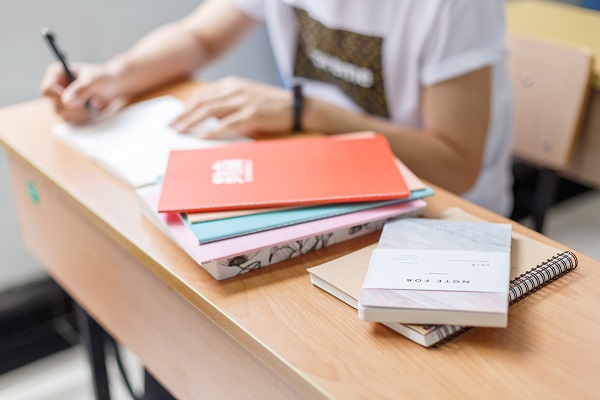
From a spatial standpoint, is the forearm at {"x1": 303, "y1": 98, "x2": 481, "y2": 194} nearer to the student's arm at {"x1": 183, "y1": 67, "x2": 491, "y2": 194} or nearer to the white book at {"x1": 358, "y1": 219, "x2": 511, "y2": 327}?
the student's arm at {"x1": 183, "y1": 67, "x2": 491, "y2": 194}

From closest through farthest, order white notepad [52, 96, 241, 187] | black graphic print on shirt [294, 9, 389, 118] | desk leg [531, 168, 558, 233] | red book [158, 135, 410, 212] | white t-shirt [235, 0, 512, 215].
A: 1. red book [158, 135, 410, 212]
2. white notepad [52, 96, 241, 187]
3. white t-shirt [235, 0, 512, 215]
4. black graphic print on shirt [294, 9, 389, 118]
5. desk leg [531, 168, 558, 233]

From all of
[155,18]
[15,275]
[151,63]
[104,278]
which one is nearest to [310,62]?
[151,63]

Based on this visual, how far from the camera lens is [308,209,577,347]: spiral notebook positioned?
759mm

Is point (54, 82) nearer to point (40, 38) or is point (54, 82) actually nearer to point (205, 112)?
point (205, 112)

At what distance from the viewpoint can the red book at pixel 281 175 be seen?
888mm

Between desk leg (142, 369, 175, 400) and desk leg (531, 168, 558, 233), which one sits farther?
desk leg (531, 168, 558, 233)

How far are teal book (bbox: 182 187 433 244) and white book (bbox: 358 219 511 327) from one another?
0.05m

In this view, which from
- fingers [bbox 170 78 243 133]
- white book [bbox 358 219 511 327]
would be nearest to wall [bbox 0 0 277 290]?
fingers [bbox 170 78 243 133]

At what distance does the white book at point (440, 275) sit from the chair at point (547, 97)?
99 cm

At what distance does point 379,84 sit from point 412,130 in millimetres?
152

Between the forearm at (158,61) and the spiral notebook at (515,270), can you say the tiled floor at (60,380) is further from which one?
the spiral notebook at (515,270)

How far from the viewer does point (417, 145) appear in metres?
1.20

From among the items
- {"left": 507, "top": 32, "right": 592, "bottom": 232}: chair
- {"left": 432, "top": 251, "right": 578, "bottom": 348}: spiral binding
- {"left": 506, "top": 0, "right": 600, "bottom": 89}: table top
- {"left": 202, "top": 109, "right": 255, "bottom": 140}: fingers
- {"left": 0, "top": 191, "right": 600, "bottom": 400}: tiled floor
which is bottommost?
{"left": 0, "top": 191, "right": 600, "bottom": 400}: tiled floor

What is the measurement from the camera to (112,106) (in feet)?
4.41
